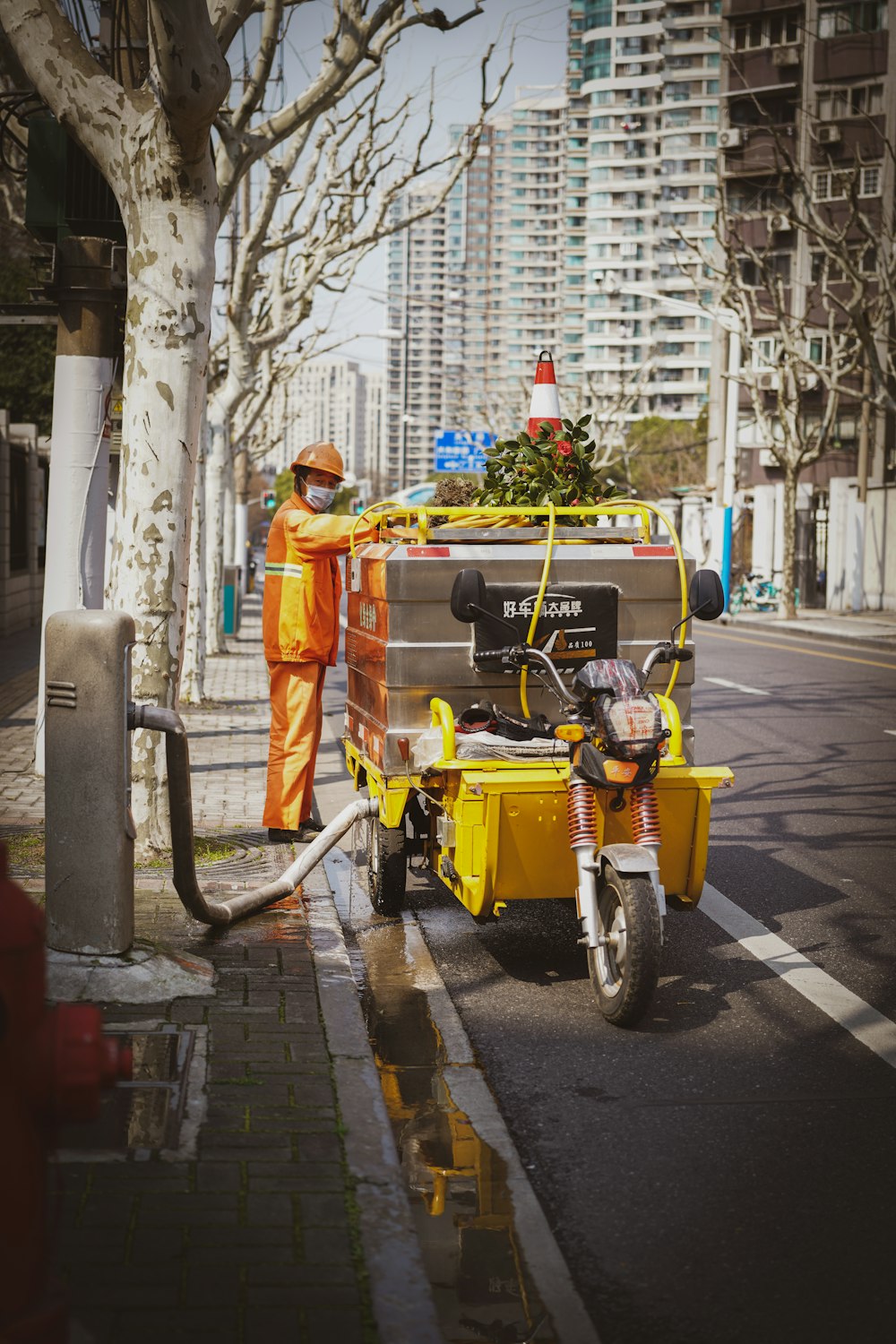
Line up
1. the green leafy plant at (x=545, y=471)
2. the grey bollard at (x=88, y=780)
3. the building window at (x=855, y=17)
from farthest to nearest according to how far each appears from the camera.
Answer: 1. the building window at (x=855, y=17)
2. the green leafy plant at (x=545, y=471)
3. the grey bollard at (x=88, y=780)

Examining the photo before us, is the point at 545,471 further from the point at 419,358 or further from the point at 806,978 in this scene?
the point at 419,358

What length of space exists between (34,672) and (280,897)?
12.2 m

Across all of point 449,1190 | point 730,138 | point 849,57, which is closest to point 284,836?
point 449,1190

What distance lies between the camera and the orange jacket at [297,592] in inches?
323

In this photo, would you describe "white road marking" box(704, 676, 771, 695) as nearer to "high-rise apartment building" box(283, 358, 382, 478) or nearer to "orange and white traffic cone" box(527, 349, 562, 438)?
"orange and white traffic cone" box(527, 349, 562, 438)

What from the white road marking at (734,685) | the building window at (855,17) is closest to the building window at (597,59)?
the building window at (855,17)

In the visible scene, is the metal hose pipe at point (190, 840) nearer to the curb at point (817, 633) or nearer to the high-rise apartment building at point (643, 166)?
the curb at point (817, 633)

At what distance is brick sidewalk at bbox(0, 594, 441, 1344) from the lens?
3260mm

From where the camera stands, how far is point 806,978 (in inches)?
249

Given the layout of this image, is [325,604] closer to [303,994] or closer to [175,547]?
[175,547]

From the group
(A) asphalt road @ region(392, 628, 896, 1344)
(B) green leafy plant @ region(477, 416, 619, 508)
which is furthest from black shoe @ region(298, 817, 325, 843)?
(B) green leafy plant @ region(477, 416, 619, 508)

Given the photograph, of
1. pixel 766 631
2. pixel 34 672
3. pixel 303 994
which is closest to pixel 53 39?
pixel 303 994

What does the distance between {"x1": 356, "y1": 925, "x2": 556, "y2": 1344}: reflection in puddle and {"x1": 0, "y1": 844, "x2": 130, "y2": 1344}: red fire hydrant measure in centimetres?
118

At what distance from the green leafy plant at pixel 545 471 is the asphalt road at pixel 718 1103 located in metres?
2.01
